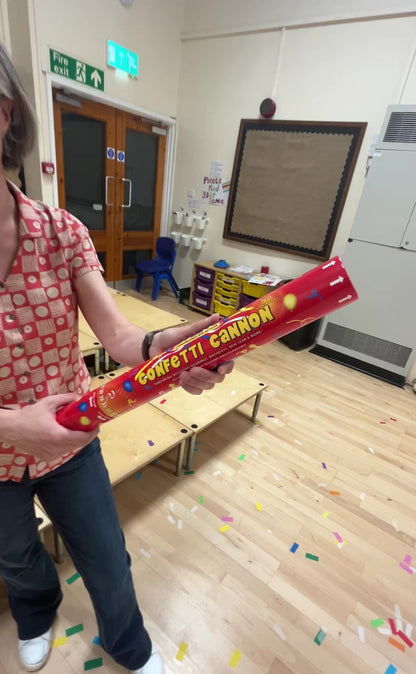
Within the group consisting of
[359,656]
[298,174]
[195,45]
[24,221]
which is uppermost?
[195,45]

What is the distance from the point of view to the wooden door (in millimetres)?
3309

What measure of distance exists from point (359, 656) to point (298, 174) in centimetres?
345

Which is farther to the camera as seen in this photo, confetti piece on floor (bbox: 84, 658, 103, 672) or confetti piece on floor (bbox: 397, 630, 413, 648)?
confetti piece on floor (bbox: 397, 630, 413, 648)

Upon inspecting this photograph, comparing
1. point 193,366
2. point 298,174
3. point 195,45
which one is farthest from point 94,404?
point 195,45

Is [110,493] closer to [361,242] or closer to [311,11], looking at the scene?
[361,242]

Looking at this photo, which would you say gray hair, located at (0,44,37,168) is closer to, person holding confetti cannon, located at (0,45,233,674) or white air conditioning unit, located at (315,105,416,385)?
person holding confetti cannon, located at (0,45,233,674)

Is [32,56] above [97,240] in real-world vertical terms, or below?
above

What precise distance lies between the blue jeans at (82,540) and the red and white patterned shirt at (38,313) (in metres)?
0.05

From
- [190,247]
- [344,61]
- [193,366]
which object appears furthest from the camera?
[190,247]

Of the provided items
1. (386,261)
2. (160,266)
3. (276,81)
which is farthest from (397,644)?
(276,81)

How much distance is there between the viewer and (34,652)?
3.12 feet

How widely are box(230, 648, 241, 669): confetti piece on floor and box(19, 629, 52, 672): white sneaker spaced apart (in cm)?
55

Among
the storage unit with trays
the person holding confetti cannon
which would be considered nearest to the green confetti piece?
the person holding confetti cannon

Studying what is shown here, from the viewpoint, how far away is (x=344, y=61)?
2.87 meters
